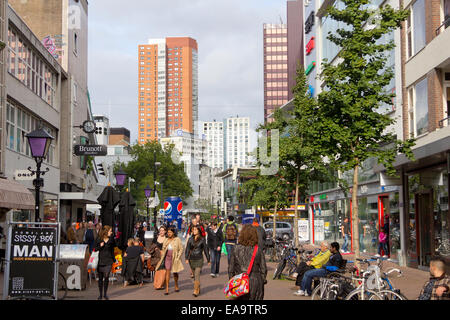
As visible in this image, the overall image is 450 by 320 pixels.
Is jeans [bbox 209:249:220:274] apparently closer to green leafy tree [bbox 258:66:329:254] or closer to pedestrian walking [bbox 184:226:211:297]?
pedestrian walking [bbox 184:226:211:297]

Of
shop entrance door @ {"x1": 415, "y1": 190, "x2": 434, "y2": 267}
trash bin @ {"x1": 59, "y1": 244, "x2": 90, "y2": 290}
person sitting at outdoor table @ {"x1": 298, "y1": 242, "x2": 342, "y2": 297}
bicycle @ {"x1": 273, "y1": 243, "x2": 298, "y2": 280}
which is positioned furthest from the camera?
shop entrance door @ {"x1": 415, "y1": 190, "x2": 434, "y2": 267}

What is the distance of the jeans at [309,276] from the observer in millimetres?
13508

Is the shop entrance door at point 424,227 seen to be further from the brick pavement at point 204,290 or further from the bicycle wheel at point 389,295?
the bicycle wheel at point 389,295

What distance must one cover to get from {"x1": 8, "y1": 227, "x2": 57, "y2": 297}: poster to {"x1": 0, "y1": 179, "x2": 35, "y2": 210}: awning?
31.4 feet

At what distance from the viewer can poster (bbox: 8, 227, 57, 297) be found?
36.8 ft

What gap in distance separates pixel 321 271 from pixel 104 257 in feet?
16.4

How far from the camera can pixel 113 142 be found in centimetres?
16988

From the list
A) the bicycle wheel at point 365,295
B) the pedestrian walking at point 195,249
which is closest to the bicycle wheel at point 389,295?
the bicycle wheel at point 365,295

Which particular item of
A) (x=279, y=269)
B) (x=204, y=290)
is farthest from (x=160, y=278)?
(x=279, y=269)

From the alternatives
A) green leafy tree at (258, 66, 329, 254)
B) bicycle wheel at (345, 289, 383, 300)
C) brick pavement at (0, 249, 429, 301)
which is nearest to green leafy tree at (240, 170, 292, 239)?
green leafy tree at (258, 66, 329, 254)

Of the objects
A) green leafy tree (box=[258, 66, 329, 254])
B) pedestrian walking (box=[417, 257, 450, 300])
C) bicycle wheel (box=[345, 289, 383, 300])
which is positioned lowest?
bicycle wheel (box=[345, 289, 383, 300])
